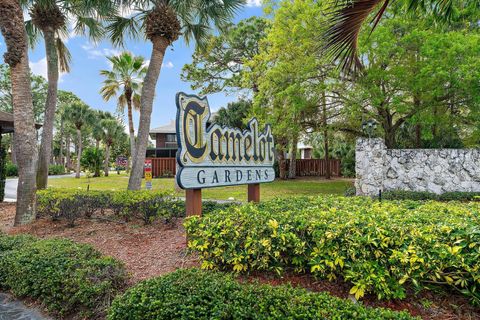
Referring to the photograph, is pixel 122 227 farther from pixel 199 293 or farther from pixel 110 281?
pixel 199 293

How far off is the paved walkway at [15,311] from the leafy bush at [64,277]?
11 centimetres

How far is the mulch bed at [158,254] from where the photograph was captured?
108 inches

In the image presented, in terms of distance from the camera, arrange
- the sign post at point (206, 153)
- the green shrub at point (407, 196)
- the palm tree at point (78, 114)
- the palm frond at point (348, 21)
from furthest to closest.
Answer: the palm tree at point (78, 114) < the green shrub at point (407, 196) < the sign post at point (206, 153) < the palm frond at point (348, 21)

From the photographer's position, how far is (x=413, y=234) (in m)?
2.83

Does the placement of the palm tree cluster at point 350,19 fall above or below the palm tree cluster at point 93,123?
below

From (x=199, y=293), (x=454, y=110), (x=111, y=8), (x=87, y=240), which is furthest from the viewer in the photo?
(x=454, y=110)

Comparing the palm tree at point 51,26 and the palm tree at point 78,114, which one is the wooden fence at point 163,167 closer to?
the palm tree at point 78,114

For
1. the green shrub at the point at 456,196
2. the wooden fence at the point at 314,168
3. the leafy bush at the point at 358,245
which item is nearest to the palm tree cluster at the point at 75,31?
the leafy bush at the point at 358,245

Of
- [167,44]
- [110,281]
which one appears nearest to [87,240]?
[110,281]

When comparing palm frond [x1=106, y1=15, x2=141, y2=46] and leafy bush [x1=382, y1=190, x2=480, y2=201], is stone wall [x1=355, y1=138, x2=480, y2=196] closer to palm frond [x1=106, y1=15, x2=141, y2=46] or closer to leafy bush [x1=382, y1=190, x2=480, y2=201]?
leafy bush [x1=382, y1=190, x2=480, y2=201]

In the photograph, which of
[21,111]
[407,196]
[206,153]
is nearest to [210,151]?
[206,153]

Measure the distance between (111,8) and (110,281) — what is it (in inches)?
342

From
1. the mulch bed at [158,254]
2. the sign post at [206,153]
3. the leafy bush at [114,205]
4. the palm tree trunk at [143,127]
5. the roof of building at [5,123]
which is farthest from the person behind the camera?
the roof of building at [5,123]

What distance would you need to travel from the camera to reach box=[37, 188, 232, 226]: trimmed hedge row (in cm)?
614
